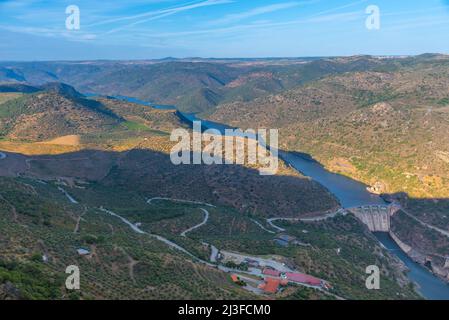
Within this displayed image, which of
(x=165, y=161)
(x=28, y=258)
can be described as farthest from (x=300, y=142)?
(x=28, y=258)

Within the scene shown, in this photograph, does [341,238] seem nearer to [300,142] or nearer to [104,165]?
[104,165]

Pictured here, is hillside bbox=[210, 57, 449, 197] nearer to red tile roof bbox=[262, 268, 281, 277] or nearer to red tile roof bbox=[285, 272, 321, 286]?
red tile roof bbox=[285, 272, 321, 286]

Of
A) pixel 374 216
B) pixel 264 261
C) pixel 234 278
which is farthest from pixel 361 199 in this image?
pixel 234 278

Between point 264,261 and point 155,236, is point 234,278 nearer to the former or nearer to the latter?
point 264,261

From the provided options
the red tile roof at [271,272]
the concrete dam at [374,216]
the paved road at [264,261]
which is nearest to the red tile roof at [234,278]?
the red tile roof at [271,272]

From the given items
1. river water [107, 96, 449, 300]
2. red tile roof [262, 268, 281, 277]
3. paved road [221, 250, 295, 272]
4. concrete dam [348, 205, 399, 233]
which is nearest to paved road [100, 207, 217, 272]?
paved road [221, 250, 295, 272]

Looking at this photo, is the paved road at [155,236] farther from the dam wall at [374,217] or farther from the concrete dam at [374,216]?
the dam wall at [374,217]

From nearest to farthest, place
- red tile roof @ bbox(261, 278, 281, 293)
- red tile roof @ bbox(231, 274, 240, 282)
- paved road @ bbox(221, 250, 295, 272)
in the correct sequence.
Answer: red tile roof @ bbox(261, 278, 281, 293) → red tile roof @ bbox(231, 274, 240, 282) → paved road @ bbox(221, 250, 295, 272)

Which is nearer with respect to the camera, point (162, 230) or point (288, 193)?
point (162, 230)
